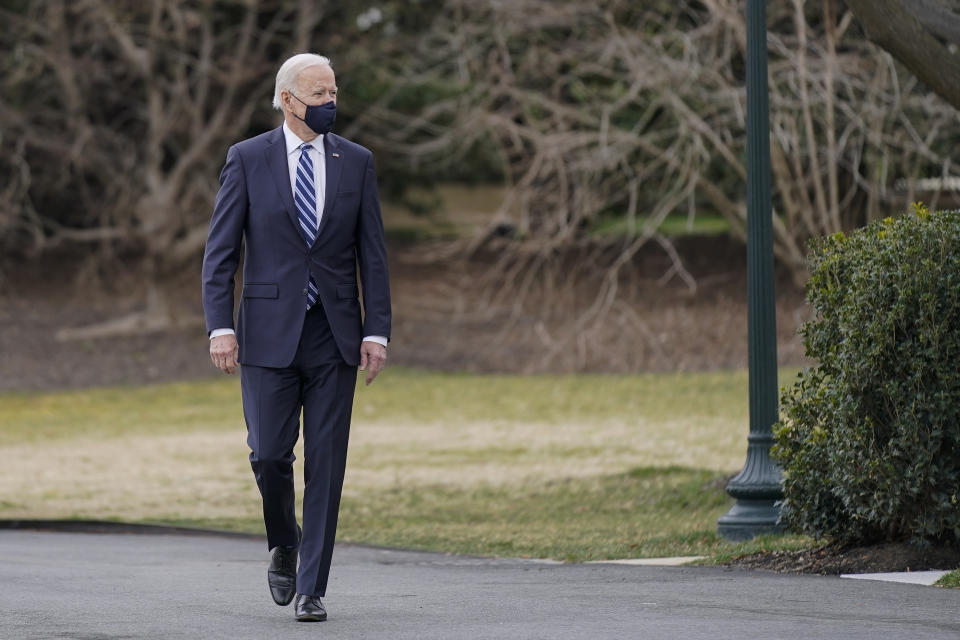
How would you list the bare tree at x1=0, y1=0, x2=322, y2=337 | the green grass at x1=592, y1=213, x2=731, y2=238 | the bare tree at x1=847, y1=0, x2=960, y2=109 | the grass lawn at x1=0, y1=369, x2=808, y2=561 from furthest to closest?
the green grass at x1=592, y1=213, x2=731, y2=238
the bare tree at x1=0, y1=0, x2=322, y2=337
the grass lawn at x1=0, y1=369, x2=808, y2=561
the bare tree at x1=847, y1=0, x2=960, y2=109

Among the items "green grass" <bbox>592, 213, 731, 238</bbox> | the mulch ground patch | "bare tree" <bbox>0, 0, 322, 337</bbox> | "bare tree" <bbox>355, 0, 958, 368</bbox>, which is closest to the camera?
the mulch ground patch

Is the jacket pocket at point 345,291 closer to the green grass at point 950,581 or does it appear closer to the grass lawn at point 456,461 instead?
the green grass at point 950,581

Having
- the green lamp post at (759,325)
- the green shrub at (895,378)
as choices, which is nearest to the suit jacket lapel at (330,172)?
the green shrub at (895,378)

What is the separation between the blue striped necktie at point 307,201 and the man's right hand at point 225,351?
0.33 metres

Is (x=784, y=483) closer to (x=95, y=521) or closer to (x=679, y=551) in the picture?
(x=679, y=551)

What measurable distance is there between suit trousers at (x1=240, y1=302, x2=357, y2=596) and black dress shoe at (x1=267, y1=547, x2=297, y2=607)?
45 millimetres

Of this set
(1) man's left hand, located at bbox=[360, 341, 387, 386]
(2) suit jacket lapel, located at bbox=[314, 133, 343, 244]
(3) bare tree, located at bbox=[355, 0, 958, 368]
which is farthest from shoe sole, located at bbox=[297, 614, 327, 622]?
(3) bare tree, located at bbox=[355, 0, 958, 368]

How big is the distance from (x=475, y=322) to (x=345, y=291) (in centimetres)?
2226

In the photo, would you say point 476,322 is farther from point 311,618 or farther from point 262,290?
point 311,618

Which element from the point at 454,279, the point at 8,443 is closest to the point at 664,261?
the point at 454,279

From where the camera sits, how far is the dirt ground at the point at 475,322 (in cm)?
2428

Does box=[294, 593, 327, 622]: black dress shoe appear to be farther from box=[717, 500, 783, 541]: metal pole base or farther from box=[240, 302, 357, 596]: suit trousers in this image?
box=[717, 500, 783, 541]: metal pole base

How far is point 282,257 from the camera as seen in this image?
20.0 ft

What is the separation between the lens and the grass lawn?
11008 mm
